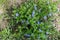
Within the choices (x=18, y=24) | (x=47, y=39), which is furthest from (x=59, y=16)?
(x=18, y=24)

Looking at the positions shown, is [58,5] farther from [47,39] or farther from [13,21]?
[13,21]

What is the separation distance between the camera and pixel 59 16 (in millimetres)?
2961

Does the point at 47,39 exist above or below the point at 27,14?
below

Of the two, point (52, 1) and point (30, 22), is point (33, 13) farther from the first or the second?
point (52, 1)

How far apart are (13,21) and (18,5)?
11.4 inches

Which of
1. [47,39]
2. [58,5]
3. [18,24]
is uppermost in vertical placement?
[58,5]

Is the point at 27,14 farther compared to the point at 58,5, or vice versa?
the point at 58,5

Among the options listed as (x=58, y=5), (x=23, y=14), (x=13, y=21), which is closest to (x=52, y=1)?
(x=58, y=5)

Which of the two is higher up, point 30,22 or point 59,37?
point 30,22

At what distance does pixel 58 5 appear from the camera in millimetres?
3004

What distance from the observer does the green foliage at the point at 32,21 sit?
2.76m

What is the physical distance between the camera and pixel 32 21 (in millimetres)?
2740

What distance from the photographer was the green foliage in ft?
9.04

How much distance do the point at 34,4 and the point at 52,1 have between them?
1.07ft
